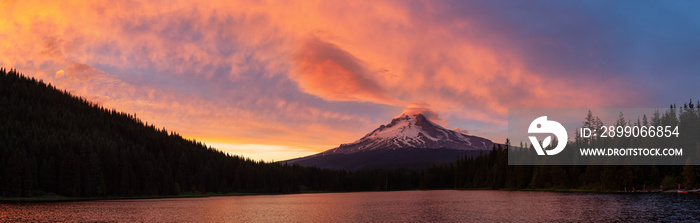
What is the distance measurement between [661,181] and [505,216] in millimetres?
113594

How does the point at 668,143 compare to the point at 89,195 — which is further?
the point at 89,195

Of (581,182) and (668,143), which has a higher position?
(668,143)

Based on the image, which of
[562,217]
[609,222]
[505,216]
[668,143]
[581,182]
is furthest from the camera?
[581,182]

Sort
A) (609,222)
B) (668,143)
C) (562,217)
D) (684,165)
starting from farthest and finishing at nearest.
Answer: (668,143)
(684,165)
(562,217)
(609,222)

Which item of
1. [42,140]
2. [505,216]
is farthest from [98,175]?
[505,216]

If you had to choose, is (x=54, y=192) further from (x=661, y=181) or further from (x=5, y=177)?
(x=661, y=181)

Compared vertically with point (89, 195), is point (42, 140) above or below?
above

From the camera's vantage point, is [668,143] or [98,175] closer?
[668,143]

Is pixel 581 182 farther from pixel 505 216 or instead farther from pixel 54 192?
pixel 54 192

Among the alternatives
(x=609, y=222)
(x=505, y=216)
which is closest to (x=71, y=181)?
(x=505, y=216)

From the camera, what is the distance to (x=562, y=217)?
75.2 metres

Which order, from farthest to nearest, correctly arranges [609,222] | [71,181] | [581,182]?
1. [581,182]
2. [71,181]
3. [609,222]

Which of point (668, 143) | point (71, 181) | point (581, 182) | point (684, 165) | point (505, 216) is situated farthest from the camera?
point (581, 182)

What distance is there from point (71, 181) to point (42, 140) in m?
25.5
